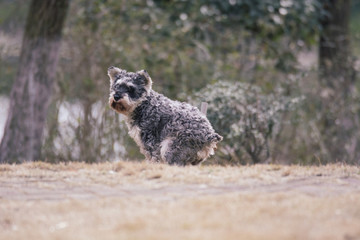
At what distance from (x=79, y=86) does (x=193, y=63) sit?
10.5ft

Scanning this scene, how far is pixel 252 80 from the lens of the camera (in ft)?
50.9

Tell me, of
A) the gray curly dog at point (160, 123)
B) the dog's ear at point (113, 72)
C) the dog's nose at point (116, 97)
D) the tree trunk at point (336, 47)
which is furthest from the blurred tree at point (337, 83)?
the dog's nose at point (116, 97)

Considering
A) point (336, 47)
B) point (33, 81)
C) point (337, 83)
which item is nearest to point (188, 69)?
point (337, 83)

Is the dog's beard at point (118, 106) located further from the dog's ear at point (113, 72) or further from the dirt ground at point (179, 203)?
the dirt ground at point (179, 203)

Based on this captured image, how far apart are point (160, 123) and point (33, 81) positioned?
5037mm

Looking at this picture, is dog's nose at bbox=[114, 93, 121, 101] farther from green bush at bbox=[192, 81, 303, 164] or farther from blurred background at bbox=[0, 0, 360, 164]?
blurred background at bbox=[0, 0, 360, 164]

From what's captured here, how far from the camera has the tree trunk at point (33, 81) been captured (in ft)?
40.3

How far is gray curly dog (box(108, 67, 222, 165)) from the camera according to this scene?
27.2 feet

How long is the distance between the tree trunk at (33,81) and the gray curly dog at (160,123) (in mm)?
4193

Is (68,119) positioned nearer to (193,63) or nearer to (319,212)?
(193,63)

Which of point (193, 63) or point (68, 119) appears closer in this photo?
point (68, 119)

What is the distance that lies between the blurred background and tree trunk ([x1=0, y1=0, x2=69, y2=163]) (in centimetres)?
5

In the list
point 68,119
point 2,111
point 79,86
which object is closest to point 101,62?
point 79,86

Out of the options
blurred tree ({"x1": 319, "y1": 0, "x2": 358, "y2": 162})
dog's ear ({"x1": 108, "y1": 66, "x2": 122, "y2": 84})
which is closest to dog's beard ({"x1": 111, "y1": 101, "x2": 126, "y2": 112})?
dog's ear ({"x1": 108, "y1": 66, "x2": 122, "y2": 84})
